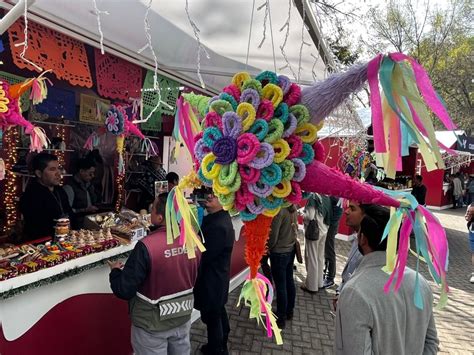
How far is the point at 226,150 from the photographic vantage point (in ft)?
2.89

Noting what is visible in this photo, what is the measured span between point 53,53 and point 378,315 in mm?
2794

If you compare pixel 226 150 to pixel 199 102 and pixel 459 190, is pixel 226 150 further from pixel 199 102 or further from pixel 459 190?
pixel 459 190

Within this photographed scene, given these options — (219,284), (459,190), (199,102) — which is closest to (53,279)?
(219,284)

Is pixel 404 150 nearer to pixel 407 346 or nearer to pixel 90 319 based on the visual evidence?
pixel 407 346

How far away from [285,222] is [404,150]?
10.6ft

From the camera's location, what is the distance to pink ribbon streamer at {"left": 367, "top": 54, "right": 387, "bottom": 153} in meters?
0.76

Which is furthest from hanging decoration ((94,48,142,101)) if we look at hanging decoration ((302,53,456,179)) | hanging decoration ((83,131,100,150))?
hanging decoration ((302,53,456,179))

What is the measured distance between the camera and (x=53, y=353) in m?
2.39

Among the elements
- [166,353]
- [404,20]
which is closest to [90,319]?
[166,353]

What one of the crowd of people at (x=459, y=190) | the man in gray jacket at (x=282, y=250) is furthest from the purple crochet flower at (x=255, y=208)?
the crowd of people at (x=459, y=190)

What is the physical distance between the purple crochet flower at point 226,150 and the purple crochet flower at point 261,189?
0.09 metres

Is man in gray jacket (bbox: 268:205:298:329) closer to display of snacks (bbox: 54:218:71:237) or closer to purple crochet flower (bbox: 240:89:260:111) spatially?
display of snacks (bbox: 54:218:71:237)

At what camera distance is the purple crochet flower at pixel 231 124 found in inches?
34.7

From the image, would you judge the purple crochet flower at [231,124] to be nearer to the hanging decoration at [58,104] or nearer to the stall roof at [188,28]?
the stall roof at [188,28]
